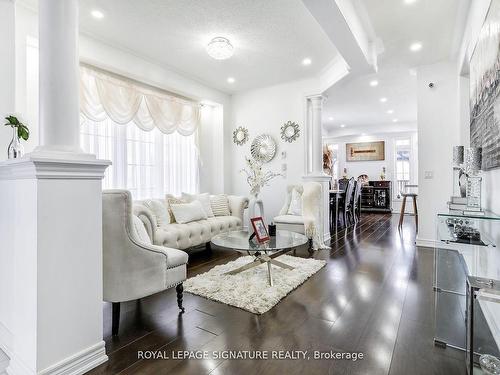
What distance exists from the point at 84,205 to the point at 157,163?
322 centimetres

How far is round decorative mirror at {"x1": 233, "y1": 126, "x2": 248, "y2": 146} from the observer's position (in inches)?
228

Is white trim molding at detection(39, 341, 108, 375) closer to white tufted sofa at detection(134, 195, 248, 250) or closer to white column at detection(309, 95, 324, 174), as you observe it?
white tufted sofa at detection(134, 195, 248, 250)

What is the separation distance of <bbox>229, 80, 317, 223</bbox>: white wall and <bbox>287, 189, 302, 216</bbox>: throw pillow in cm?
47

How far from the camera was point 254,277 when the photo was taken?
9.87 ft

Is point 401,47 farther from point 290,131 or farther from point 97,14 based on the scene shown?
point 97,14

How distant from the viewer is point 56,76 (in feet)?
5.25

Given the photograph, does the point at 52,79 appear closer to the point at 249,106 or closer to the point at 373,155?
the point at 249,106

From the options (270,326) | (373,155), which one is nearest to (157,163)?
(270,326)

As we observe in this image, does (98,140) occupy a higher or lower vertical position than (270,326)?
higher

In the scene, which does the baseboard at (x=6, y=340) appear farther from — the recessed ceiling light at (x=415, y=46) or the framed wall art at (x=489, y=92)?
the recessed ceiling light at (x=415, y=46)

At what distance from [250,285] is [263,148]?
10.9 feet

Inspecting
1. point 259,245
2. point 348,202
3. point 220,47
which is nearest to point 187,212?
point 259,245

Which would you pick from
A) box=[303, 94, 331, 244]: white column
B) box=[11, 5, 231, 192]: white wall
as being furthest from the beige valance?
box=[303, 94, 331, 244]: white column

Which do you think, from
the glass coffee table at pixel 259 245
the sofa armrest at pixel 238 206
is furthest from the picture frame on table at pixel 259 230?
the sofa armrest at pixel 238 206
